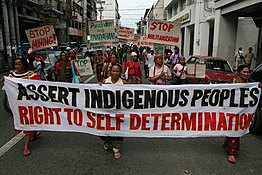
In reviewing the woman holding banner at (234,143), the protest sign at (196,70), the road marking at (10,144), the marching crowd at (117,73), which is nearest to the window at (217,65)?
the marching crowd at (117,73)

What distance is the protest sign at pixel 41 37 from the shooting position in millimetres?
6492

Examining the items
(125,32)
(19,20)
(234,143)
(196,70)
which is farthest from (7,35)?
(234,143)

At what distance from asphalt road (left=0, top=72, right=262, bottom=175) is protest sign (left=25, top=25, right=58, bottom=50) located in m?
2.78

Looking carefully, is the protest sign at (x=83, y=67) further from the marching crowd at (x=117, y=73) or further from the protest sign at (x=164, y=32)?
the protest sign at (x=164, y=32)

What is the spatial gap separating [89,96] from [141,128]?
1.02m

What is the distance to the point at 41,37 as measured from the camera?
6.61 m

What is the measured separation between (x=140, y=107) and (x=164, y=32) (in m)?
2.99

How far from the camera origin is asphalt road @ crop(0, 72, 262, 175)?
3.47 meters

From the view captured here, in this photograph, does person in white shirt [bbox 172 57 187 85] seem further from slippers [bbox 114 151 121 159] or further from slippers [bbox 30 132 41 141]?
slippers [bbox 30 132 41 141]

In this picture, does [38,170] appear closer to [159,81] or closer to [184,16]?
[159,81]

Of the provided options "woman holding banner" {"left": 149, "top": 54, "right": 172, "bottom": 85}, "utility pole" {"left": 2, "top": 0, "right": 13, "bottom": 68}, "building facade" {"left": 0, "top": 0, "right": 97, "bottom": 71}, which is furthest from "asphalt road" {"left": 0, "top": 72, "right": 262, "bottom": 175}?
"building facade" {"left": 0, "top": 0, "right": 97, "bottom": 71}

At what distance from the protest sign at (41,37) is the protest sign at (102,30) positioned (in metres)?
1.87

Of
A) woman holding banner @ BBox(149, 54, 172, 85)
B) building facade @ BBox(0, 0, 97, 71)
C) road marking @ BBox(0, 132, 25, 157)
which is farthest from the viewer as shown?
building facade @ BBox(0, 0, 97, 71)

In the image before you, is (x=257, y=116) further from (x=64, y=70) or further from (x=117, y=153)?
(x=64, y=70)
